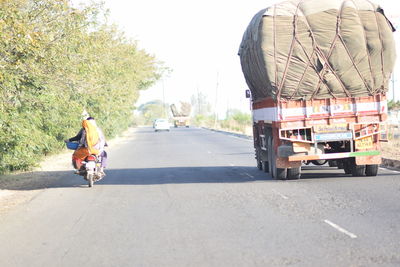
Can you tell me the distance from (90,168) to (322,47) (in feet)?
19.6

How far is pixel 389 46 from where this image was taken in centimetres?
1507

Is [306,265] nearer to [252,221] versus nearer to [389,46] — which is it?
[252,221]

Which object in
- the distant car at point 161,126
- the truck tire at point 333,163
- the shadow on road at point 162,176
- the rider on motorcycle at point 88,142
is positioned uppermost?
the rider on motorcycle at point 88,142

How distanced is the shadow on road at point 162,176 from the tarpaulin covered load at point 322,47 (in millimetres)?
2326

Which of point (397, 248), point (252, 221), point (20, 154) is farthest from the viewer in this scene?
point (20, 154)

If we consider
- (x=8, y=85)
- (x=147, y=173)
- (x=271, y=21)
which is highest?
(x=271, y=21)

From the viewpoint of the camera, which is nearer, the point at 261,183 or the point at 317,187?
the point at 317,187

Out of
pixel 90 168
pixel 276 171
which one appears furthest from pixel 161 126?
pixel 276 171

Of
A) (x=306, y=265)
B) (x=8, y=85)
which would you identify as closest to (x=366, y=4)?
(x=8, y=85)

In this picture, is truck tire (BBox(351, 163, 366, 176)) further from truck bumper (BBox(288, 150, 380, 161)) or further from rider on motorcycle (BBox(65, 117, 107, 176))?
rider on motorcycle (BBox(65, 117, 107, 176))

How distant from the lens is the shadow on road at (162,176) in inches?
654

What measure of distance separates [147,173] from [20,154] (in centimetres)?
360

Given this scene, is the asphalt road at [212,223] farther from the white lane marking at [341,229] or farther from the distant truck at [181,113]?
the distant truck at [181,113]

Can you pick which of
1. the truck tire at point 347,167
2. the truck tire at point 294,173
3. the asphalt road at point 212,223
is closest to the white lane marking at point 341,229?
the asphalt road at point 212,223
